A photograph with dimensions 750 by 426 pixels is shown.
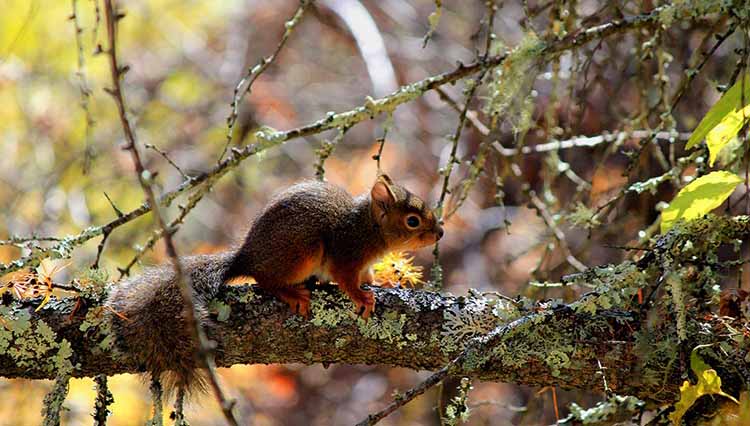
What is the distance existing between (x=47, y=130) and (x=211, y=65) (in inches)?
59.6

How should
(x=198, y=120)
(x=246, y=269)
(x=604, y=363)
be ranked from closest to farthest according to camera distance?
1. (x=604, y=363)
2. (x=246, y=269)
3. (x=198, y=120)

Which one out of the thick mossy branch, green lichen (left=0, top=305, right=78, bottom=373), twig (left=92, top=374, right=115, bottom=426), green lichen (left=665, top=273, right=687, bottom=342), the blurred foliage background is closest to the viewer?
green lichen (left=665, top=273, right=687, bottom=342)

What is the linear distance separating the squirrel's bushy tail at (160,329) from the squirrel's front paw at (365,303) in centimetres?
46

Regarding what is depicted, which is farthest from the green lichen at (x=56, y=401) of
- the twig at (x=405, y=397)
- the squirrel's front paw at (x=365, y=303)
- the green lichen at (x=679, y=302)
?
the green lichen at (x=679, y=302)

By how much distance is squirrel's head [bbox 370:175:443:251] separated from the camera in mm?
3559

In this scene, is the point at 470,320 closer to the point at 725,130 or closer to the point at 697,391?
the point at 697,391

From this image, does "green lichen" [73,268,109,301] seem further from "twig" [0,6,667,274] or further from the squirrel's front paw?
the squirrel's front paw

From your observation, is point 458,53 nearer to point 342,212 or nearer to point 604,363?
point 342,212

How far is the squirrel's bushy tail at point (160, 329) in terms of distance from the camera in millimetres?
2594

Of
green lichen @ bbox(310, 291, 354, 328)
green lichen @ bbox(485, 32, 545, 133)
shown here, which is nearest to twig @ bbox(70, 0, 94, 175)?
green lichen @ bbox(310, 291, 354, 328)

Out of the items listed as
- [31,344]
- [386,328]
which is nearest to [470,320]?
[386,328]

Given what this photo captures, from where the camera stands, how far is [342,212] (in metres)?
3.37

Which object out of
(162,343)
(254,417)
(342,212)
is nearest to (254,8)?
(254,417)

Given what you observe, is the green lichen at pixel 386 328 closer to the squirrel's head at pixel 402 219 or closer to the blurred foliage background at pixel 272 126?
the squirrel's head at pixel 402 219
